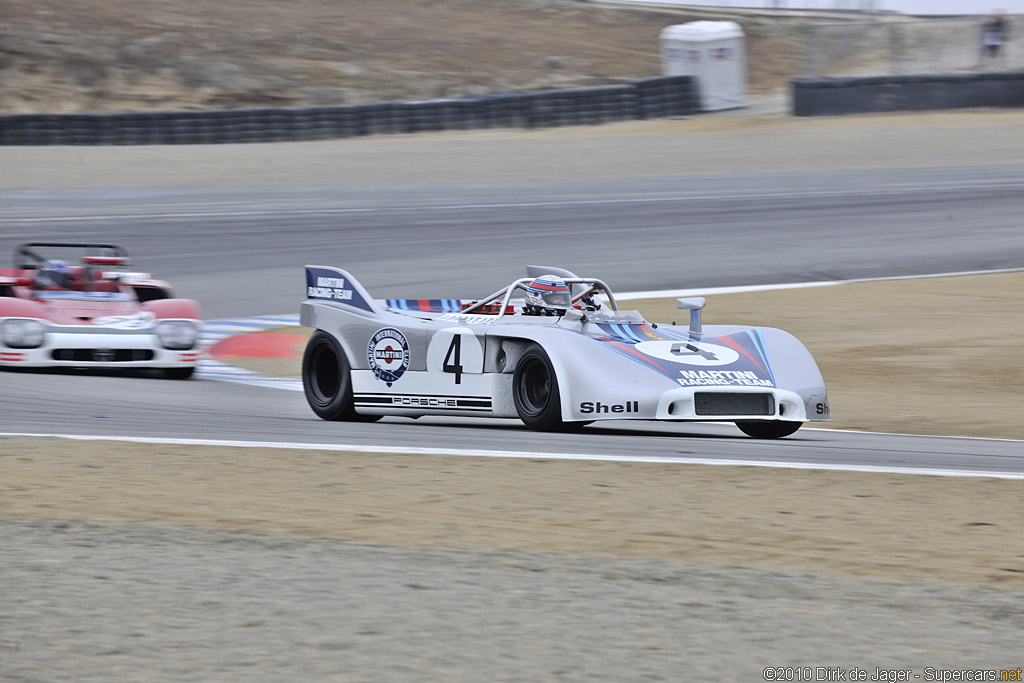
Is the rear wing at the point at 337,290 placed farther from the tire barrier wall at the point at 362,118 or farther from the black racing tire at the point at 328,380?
the tire barrier wall at the point at 362,118

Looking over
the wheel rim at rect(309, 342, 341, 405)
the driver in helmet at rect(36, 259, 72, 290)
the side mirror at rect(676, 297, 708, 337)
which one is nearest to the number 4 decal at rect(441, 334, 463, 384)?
the wheel rim at rect(309, 342, 341, 405)

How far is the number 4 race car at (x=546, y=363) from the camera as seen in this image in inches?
324

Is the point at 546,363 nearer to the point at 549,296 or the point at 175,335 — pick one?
the point at 549,296

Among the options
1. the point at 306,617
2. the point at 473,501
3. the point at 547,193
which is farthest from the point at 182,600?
the point at 547,193

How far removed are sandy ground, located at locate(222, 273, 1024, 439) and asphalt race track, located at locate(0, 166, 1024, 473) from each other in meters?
0.96

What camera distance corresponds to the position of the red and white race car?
12109mm

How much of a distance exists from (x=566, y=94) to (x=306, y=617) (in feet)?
85.9

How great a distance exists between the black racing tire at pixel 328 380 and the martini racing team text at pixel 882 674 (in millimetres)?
5953

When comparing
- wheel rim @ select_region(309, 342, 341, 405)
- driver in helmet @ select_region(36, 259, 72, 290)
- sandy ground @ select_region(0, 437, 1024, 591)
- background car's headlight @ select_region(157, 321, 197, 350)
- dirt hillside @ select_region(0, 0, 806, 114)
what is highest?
dirt hillside @ select_region(0, 0, 806, 114)

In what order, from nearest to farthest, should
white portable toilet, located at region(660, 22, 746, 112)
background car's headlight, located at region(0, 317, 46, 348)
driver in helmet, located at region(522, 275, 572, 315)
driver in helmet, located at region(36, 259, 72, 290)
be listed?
1. driver in helmet, located at region(522, 275, 572, 315)
2. background car's headlight, located at region(0, 317, 46, 348)
3. driver in helmet, located at region(36, 259, 72, 290)
4. white portable toilet, located at region(660, 22, 746, 112)

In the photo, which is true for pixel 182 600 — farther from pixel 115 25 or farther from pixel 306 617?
pixel 115 25

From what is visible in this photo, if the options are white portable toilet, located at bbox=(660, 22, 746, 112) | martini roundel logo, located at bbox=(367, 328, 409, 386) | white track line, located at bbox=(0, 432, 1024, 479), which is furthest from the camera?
→ white portable toilet, located at bbox=(660, 22, 746, 112)

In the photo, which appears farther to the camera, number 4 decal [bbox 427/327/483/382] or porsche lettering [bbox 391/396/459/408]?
porsche lettering [bbox 391/396/459/408]

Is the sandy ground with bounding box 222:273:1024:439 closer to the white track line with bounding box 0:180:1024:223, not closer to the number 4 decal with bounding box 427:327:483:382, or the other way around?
the number 4 decal with bounding box 427:327:483:382
